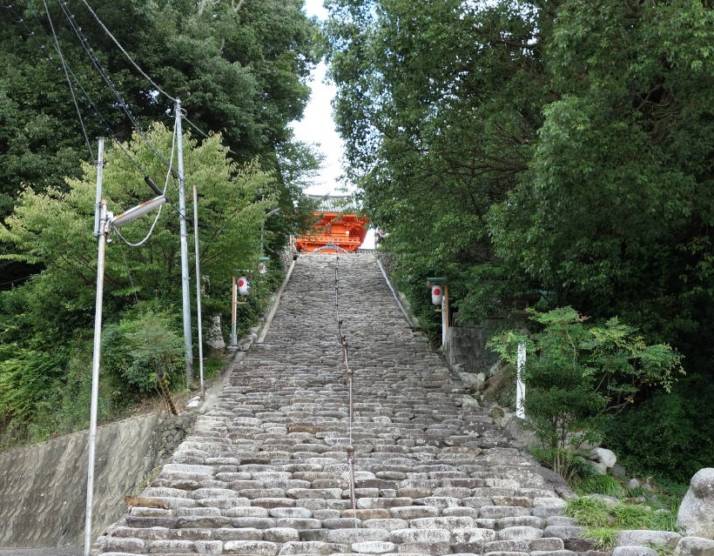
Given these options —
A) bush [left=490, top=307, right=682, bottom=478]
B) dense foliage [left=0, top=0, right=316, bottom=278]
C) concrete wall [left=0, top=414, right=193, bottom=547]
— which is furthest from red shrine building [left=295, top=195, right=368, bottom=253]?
bush [left=490, top=307, right=682, bottom=478]

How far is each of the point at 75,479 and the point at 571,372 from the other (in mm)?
7697

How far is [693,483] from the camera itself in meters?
6.47

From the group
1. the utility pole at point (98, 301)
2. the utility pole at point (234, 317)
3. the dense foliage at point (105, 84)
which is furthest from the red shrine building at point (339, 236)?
the utility pole at point (98, 301)

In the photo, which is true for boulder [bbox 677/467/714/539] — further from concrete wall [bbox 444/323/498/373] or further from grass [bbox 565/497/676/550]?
concrete wall [bbox 444/323/498/373]

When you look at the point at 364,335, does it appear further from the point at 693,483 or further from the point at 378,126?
the point at 693,483

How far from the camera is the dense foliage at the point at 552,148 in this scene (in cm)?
862

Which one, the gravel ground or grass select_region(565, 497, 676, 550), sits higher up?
grass select_region(565, 497, 676, 550)

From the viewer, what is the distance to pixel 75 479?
11031 mm

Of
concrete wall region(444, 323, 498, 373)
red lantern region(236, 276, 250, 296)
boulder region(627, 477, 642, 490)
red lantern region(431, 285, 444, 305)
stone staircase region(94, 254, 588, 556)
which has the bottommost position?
boulder region(627, 477, 642, 490)

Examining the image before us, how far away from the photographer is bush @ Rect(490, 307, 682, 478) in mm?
8375

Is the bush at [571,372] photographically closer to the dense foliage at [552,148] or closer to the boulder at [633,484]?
the boulder at [633,484]

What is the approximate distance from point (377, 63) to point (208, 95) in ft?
31.8

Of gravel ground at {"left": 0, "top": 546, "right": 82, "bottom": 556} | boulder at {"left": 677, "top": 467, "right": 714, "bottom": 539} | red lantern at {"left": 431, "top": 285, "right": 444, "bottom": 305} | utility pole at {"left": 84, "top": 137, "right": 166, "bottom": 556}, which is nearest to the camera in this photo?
boulder at {"left": 677, "top": 467, "right": 714, "bottom": 539}

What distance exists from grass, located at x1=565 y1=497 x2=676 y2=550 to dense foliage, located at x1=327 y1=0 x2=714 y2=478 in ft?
10.1
